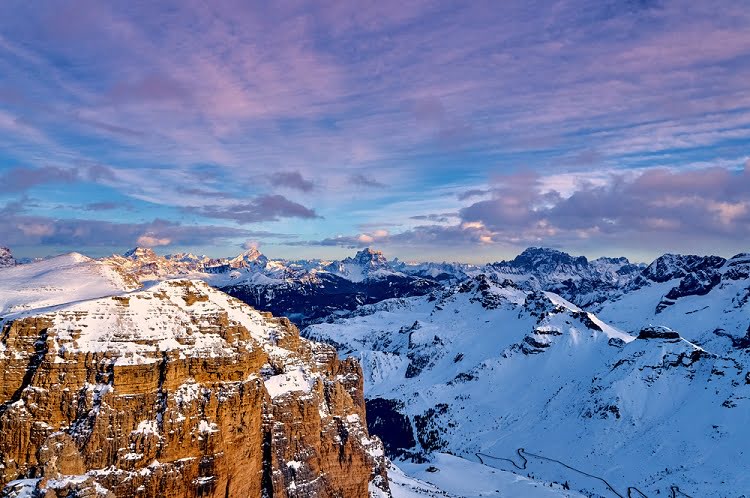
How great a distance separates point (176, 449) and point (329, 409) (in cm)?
2147

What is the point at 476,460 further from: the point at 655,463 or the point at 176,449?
the point at 176,449

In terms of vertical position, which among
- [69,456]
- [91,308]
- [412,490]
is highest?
[91,308]

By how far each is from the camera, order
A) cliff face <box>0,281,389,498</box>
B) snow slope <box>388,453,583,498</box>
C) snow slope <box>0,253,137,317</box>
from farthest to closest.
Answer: snow slope <box>388,453,583,498</box>
snow slope <box>0,253,137,317</box>
cliff face <box>0,281,389,498</box>

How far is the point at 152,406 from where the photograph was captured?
1795 inches

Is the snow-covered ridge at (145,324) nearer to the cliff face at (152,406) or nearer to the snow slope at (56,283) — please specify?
the cliff face at (152,406)

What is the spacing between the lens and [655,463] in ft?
512

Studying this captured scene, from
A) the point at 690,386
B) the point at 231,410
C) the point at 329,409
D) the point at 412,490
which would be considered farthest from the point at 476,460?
the point at 231,410

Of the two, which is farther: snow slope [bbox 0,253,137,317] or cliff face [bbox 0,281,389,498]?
snow slope [bbox 0,253,137,317]

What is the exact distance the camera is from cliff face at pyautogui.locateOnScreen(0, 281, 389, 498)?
42438 millimetres

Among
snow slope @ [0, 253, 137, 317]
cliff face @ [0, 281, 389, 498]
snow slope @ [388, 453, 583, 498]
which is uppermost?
snow slope @ [0, 253, 137, 317]

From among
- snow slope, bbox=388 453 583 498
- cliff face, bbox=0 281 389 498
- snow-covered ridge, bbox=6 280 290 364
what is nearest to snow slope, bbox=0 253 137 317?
snow-covered ridge, bbox=6 280 290 364

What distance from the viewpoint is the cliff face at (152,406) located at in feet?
139

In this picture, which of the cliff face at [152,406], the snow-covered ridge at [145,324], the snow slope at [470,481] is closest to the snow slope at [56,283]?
the snow-covered ridge at [145,324]

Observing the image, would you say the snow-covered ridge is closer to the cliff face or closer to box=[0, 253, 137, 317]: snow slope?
the cliff face
